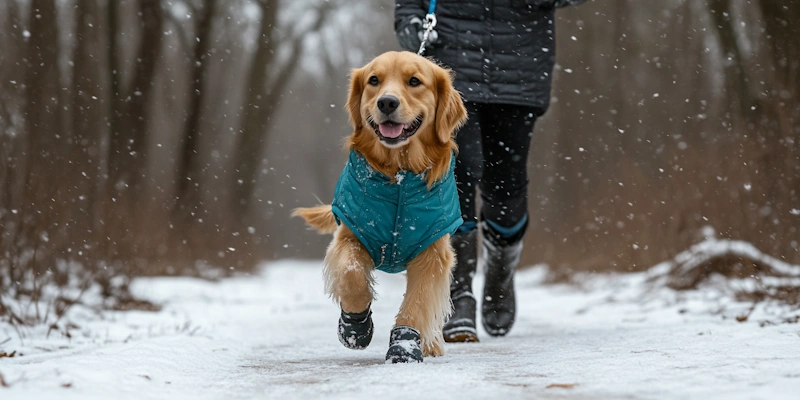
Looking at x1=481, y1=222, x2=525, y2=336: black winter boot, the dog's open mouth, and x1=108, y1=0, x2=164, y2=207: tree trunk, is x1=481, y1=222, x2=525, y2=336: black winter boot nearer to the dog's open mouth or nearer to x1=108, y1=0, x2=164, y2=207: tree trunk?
the dog's open mouth

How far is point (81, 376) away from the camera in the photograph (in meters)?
2.24

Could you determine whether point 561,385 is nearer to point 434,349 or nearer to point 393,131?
point 434,349

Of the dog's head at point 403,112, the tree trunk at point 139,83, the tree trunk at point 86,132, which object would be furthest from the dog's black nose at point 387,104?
the tree trunk at point 139,83

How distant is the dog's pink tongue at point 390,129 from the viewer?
11.1 ft

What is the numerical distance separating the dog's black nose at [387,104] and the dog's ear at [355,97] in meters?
0.33

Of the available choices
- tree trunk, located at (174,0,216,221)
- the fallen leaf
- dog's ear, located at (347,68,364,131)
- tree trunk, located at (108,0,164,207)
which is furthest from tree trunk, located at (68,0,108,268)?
the fallen leaf

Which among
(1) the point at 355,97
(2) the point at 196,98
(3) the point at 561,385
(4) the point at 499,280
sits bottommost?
(3) the point at 561,385

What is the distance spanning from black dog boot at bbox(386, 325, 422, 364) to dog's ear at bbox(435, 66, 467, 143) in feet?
3.03

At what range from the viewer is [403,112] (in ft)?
11.1

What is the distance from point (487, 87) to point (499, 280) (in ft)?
3.86

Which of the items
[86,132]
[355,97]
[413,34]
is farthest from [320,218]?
[86,132]

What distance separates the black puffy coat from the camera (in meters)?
4.16

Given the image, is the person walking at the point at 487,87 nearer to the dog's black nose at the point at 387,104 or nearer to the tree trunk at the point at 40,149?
the dog's black nose at the point at 387,104

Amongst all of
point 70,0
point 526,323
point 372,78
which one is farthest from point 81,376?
point 70,0
